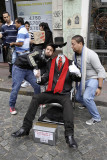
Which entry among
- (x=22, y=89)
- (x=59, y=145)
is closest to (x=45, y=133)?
(x=59, y=145)

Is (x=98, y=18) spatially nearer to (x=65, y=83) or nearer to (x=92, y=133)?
(x=65, y=83)

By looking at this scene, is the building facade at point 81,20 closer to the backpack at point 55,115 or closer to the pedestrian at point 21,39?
the pedestrian at point 21,39

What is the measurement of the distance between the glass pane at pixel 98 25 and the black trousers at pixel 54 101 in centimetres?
346

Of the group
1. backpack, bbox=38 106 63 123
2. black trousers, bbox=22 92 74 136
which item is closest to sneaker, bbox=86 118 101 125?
backpack, bbox=38 106 63 123

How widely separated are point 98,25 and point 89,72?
3.08m

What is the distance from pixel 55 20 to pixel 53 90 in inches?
138

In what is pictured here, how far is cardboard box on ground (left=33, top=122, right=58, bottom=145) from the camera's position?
252 cm

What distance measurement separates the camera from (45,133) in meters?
2.54

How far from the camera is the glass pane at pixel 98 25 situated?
17.4 feet

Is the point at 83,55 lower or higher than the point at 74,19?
lower

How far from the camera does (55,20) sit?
5652 millimetres

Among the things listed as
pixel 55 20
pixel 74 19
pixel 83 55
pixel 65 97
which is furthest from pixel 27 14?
pixel 65 97

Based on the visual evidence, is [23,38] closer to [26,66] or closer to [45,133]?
[26,66]

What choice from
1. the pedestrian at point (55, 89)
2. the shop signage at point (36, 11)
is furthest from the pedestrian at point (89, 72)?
the shop signage at point (36, 11)
